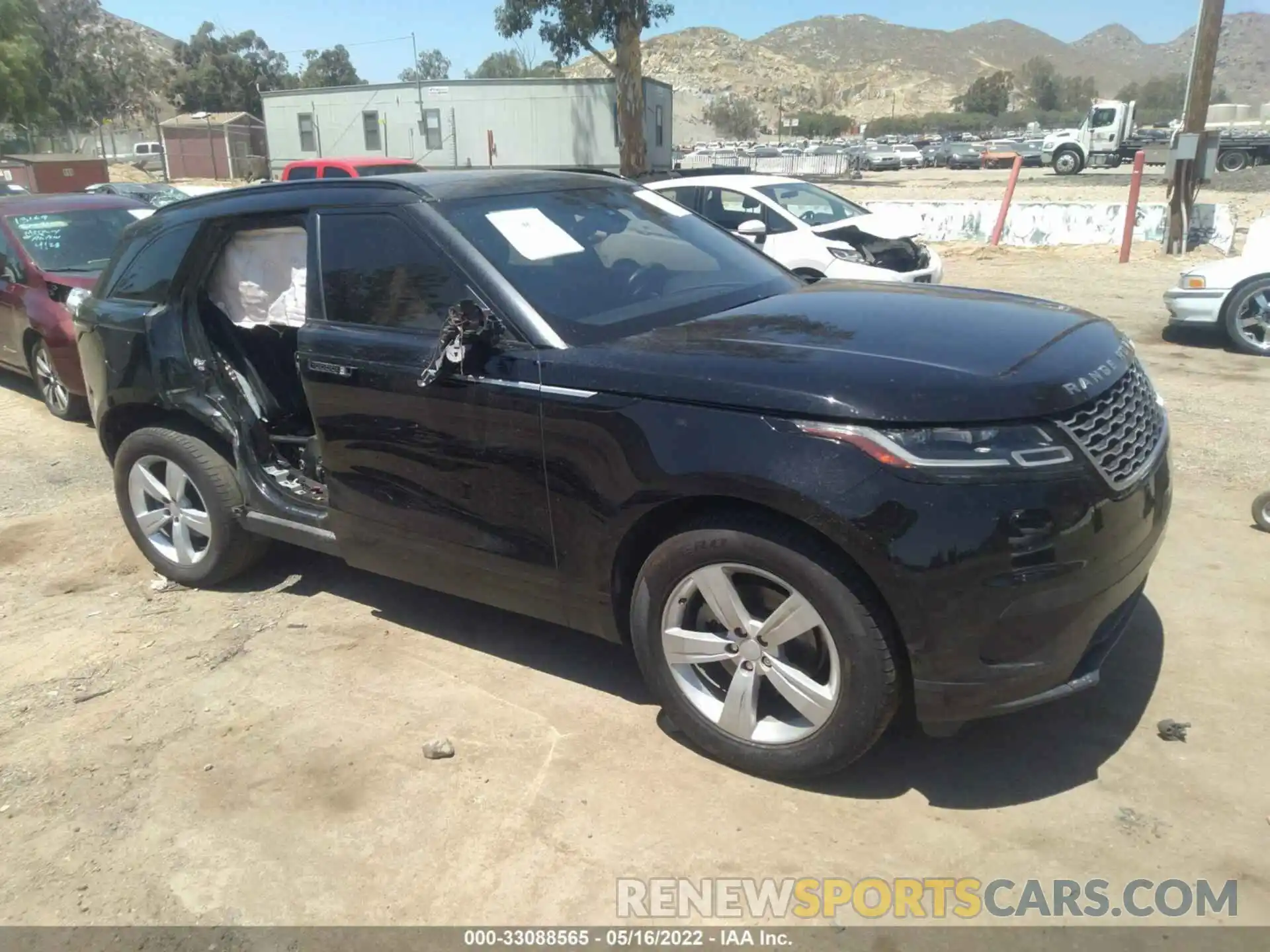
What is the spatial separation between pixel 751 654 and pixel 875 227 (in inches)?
342

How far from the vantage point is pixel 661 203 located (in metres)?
4.48

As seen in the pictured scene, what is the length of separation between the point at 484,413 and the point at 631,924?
1.66m

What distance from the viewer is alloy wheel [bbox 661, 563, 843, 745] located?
2.89 metres

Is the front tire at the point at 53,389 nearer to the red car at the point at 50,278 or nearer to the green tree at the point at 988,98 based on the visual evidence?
the red car at the point at 50,278

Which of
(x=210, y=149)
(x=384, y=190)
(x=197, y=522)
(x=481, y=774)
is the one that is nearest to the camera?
(x=481, y=774)

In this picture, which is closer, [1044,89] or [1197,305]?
[1197,305]

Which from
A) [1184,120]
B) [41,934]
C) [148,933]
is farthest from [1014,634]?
[1184,120]

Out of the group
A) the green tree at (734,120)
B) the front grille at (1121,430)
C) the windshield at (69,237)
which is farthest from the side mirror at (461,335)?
Result: the green tree at (734,120)

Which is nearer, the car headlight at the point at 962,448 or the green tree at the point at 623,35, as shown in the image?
the car headlight at the point at 962,448

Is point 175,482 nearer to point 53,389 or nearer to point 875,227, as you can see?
point 53,389

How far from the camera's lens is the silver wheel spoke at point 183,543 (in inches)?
185

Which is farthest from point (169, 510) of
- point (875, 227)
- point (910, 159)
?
point (910, 159)

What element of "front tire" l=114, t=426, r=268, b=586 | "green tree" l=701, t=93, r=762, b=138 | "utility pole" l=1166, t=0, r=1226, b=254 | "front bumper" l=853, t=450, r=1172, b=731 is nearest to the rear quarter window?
"front tire" l=114, t=426, r=268, b=586

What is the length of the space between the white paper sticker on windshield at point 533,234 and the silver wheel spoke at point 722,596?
1.36 m
